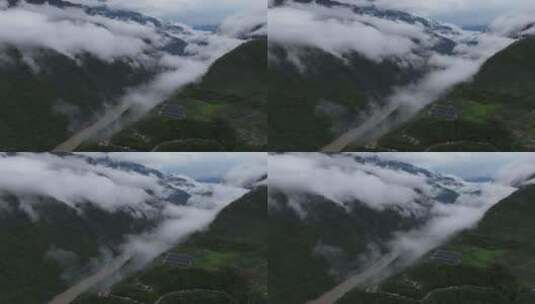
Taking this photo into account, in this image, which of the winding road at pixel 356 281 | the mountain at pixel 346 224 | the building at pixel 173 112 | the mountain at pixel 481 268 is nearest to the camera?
the mountain at pixel 481 268

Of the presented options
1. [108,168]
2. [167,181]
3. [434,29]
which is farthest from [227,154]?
[434,29]

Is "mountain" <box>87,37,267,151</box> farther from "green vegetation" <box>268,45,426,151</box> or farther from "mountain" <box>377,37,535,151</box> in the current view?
"mountain" <box>377,37,535,151</box>

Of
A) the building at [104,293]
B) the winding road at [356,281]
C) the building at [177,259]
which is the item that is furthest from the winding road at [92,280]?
the winding road at [356,281]

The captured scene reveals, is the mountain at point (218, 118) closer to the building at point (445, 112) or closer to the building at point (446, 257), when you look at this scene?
the building at point (445, 112)

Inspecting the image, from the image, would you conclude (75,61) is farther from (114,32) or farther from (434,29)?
(434,29)

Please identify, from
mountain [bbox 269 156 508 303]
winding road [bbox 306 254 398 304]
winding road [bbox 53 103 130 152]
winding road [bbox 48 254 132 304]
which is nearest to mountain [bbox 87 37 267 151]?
winding road [bbox 53 103 130 152]

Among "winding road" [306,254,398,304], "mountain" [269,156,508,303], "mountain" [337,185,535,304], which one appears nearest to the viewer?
"mountain" [337,185,535,304]
